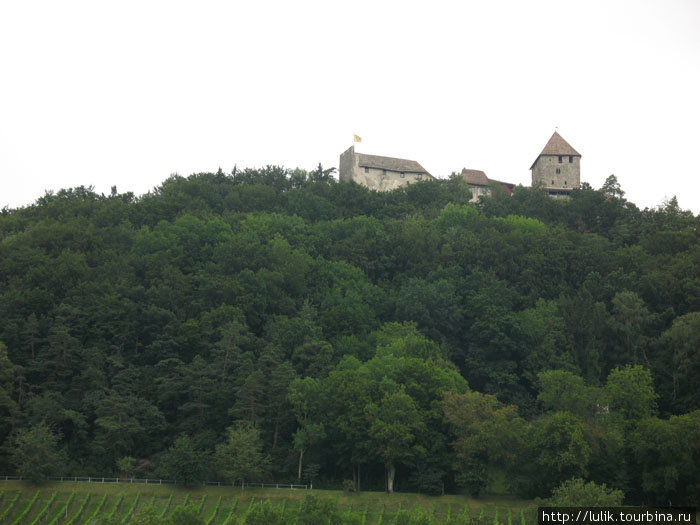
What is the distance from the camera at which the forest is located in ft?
167

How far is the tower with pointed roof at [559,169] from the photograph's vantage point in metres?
99.4

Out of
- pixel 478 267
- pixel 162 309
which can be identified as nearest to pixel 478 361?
pixel 478 267

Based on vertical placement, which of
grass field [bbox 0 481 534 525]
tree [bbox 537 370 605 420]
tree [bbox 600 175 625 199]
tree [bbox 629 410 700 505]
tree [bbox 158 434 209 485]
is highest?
tree [bbox 600 175 625 199]

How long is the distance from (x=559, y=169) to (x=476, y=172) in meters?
11.6

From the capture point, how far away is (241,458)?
5053 cm

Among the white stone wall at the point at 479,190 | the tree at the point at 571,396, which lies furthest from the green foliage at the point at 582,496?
the white stone wall at the point at 479,190

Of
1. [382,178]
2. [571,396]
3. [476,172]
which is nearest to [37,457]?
[571,396]

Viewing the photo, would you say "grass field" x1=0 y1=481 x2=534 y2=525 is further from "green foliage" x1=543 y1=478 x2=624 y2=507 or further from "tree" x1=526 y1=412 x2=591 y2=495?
"green foliage" x1=543 y1=478 x2=624 y2=507

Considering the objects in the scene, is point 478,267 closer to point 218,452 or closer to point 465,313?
point 465,313

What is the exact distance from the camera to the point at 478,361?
65188 mm

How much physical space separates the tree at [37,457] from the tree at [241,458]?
1084 centimetres

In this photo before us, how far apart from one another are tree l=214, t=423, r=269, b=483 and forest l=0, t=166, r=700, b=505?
0.15 metres

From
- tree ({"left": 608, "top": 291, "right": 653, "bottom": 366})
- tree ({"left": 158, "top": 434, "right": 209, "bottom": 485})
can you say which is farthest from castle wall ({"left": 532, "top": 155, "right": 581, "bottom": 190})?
tree ({"left": 158, "top": 434, "right": 209, "bottom": 485})

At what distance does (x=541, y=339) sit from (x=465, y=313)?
25.2 feet
